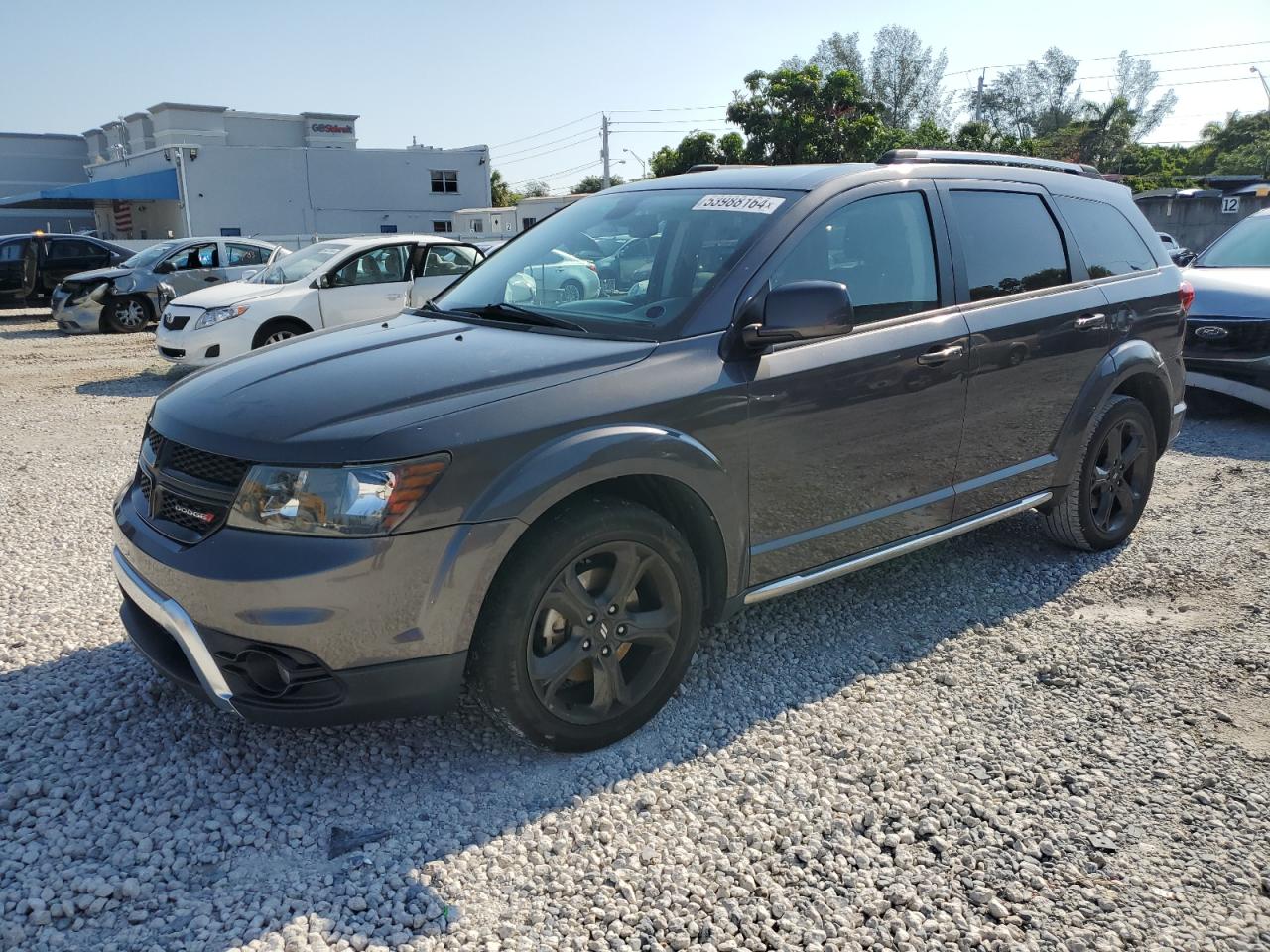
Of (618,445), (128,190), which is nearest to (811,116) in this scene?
(128,190)

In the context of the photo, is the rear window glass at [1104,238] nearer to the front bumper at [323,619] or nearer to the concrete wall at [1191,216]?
the front bumper at [323,619]

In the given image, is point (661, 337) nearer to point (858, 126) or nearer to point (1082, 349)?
point (1082, 349)

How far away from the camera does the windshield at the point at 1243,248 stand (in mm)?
9095

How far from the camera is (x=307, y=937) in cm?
238

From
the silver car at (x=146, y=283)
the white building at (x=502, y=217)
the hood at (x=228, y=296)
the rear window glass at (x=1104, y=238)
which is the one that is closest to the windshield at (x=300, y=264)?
the hood at (x=228, y=296)

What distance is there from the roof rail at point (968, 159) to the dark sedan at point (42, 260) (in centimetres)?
1833

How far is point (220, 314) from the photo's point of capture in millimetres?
10703

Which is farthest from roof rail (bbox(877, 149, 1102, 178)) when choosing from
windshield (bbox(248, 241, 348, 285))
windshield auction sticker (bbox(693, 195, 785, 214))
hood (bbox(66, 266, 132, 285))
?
hood (bbox(66, 266, 132, 285))

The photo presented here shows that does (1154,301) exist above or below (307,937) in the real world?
above

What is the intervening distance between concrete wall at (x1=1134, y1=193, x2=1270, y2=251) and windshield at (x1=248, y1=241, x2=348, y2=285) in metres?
18.4

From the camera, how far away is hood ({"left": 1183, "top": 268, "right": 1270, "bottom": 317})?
26.4 feet

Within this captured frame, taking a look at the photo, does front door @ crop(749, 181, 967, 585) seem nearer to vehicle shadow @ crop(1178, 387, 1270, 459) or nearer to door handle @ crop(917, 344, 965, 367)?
door handle @ crop(917, 344, 965, 367)

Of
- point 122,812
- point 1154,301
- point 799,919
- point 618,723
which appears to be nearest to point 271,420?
point 122,812

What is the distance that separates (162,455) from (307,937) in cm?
153
